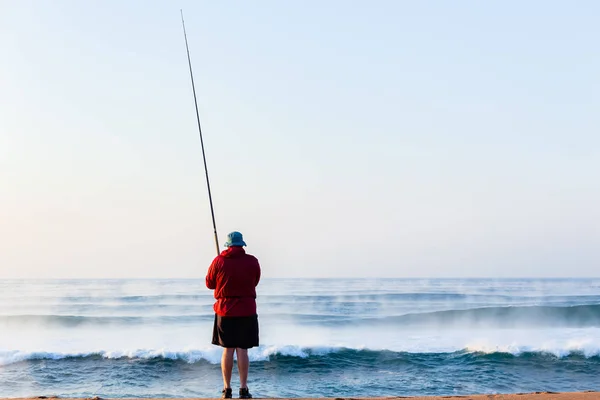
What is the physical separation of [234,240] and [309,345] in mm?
7794

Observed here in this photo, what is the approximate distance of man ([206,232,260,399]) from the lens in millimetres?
5648

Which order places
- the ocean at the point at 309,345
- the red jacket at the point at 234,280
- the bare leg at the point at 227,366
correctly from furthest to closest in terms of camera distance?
the ocean at the point at 309,345 < the bare leg at the point at 227,366 < the red jacket at the point at 234,280

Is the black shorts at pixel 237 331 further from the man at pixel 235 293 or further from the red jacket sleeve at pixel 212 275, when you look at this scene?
the red jacket sleeve at pixel 212 275

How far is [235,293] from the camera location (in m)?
5.68

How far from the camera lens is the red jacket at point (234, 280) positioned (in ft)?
18.5

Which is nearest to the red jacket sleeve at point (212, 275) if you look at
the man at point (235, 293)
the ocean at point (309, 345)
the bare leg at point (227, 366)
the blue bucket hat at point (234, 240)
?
the man at point (235, 293)

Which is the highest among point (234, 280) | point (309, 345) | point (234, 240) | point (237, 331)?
point (234, 240)

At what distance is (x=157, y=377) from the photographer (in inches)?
403

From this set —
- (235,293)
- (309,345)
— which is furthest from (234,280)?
(309,345)

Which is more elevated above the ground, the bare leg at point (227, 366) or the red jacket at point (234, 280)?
the red jacket at point (234, 280)

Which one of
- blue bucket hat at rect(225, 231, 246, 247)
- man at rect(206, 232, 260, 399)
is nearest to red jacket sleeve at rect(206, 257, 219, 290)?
man at rect(206, 232, 260, 399)

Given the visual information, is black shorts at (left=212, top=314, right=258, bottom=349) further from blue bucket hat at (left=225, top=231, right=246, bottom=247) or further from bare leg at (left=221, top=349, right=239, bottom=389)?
blue bucket hat at (left=225, top=231, right=246, bottom=247)

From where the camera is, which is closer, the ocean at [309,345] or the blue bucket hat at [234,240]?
the blue bucket hat at [234,240]

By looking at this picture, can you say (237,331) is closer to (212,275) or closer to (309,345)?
(212,275)
